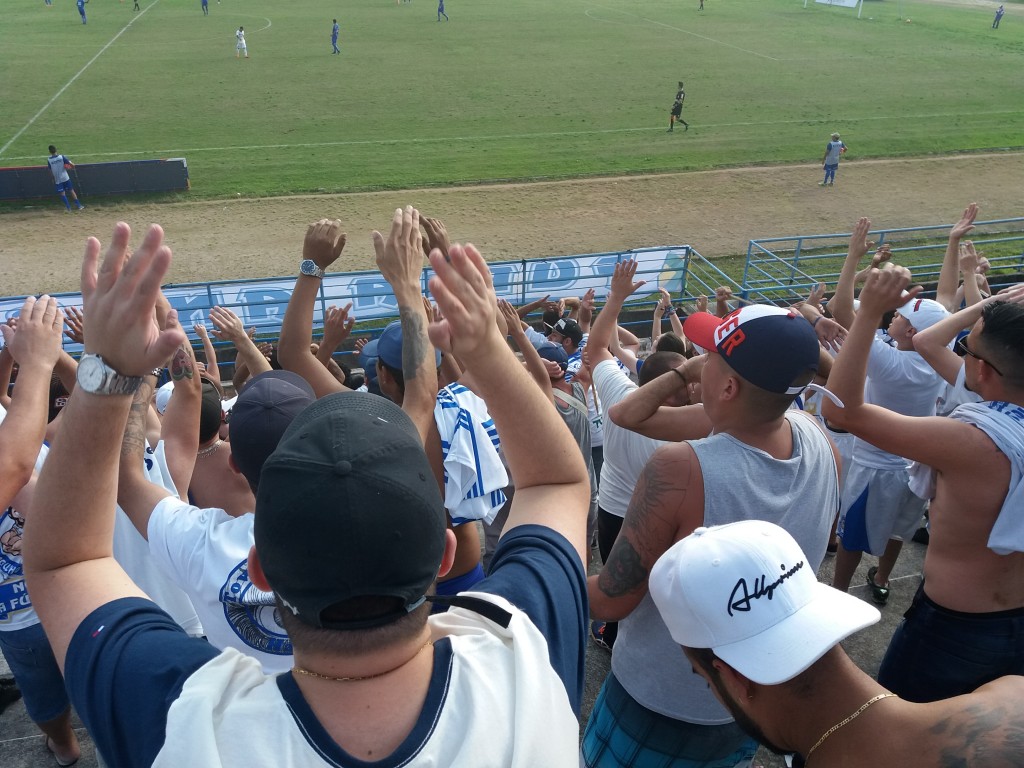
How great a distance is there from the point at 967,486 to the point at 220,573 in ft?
9.47

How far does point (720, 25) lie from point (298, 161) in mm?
30194

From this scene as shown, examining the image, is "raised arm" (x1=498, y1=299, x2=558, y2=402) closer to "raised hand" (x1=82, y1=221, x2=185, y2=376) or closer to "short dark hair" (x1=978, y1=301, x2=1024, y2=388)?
"short dark hair" (x1=978, y1=301, x2=1024, y2=388)

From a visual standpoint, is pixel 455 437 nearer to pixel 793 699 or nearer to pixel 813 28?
pixel 793 699

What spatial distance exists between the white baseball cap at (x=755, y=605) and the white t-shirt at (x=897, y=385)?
3.18 metres

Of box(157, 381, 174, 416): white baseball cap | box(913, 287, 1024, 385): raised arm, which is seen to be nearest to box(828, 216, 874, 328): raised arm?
box(913, 287, 1024, 385): raised arm

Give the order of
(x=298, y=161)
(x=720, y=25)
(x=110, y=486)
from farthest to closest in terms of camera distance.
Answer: (x=720, y=25), (x=298, y=161), (x=110, y=486)

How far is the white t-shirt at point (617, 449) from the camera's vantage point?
406 cm

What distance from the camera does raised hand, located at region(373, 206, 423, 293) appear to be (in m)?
2.92

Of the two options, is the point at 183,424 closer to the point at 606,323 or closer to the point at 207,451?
the point at 207,451

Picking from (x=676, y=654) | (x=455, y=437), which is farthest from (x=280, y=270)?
(x=676, y=654)

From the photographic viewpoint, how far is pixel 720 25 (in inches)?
1598

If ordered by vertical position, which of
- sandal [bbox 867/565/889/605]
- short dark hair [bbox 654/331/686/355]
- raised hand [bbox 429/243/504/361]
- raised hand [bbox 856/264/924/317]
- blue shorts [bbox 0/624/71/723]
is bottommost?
sandal [bbox 867/565/889/605]

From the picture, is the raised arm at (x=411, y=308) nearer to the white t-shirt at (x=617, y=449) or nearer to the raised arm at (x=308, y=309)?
the raised arm at (x=308, y=309)

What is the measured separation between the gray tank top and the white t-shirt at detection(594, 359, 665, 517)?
119cm
